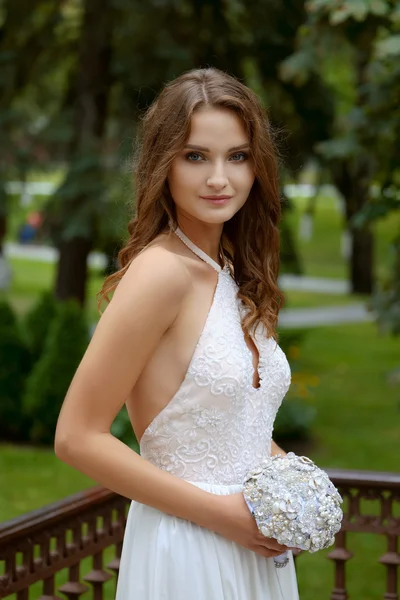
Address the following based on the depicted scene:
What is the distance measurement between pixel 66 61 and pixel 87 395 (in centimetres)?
1179

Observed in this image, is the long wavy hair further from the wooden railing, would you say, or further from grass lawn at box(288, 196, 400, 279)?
grass lawn at box(288, 196, 400, 279)

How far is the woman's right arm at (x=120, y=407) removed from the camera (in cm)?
231

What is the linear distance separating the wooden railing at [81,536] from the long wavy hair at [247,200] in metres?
0.90

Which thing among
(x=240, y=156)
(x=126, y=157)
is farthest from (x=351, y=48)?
(x=240, y=156)

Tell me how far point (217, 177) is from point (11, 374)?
7.94 m

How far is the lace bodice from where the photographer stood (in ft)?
7.92

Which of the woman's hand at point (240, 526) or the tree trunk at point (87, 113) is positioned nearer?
the woman's hand at point (240, 526)

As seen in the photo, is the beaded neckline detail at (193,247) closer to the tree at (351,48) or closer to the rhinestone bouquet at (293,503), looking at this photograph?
the rhinestone bouquet at (293,503)

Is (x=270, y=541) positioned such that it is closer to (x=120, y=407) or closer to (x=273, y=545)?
(x=273, y=545)

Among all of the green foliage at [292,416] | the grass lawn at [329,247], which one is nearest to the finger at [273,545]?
the green foliage at [292,416]

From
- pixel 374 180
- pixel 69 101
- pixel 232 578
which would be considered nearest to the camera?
pixel 232 578

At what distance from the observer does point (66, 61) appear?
534 inches

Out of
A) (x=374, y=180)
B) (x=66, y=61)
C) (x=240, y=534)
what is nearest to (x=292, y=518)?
(x=240, y=534)

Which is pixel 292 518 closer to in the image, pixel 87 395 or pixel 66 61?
pixel 87 395
